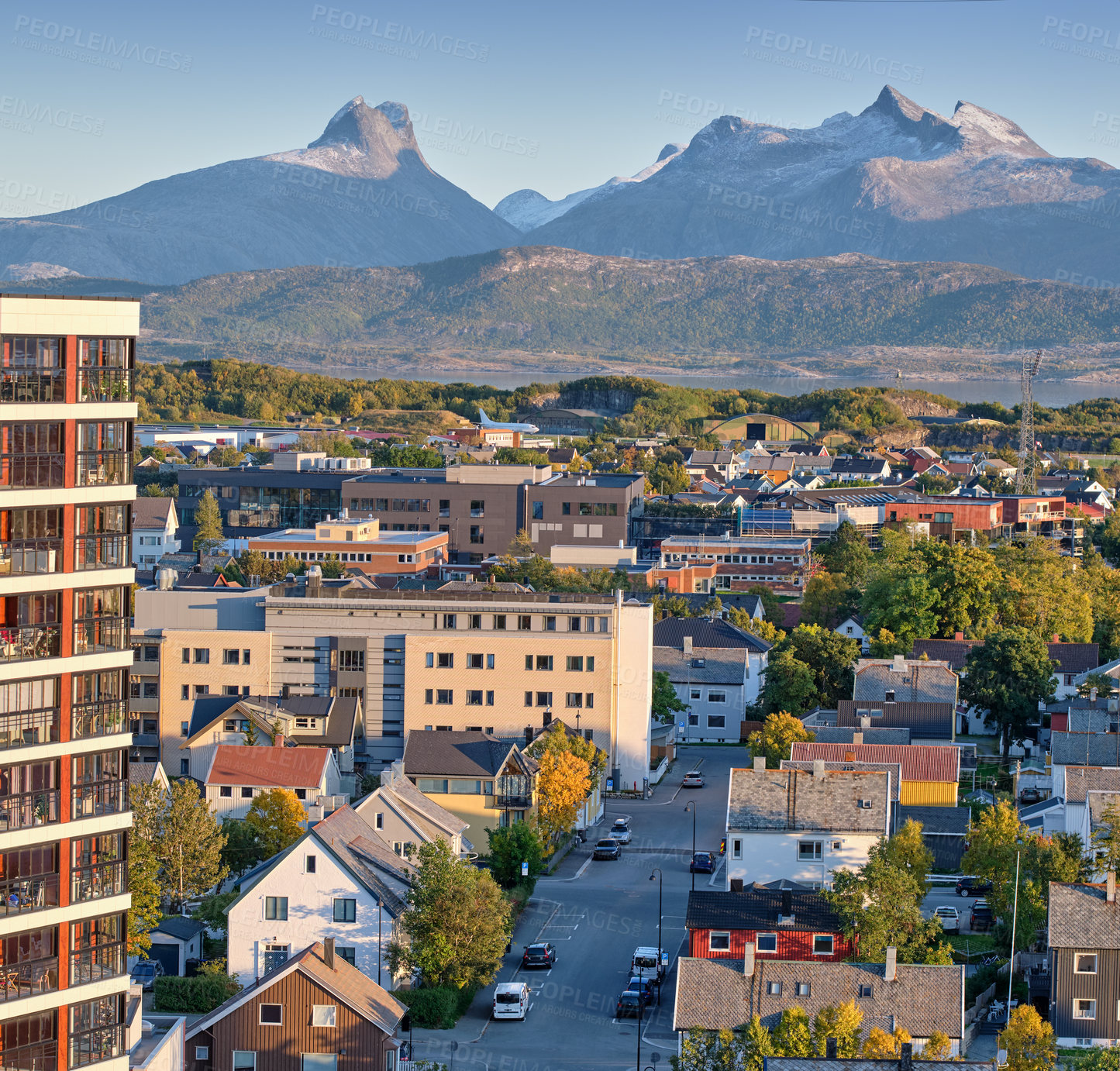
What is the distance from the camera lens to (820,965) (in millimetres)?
27469

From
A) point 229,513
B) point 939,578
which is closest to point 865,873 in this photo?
point 939,578

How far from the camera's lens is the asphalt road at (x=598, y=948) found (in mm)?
28094

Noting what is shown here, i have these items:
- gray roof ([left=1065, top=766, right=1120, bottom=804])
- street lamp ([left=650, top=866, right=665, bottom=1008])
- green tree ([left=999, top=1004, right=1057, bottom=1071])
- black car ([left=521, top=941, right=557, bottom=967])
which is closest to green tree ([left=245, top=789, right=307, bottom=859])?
black car ([left=521, top=941, right=557, bottom=967])

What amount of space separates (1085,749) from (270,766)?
18.7m

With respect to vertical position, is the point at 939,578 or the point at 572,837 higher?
the point at 939,578

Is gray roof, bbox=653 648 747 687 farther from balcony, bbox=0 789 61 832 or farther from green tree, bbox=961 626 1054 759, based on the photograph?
balcony, bbox=0 789 61 832

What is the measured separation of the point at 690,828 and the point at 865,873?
1256 cm

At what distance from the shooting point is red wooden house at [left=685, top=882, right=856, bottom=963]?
29734mm

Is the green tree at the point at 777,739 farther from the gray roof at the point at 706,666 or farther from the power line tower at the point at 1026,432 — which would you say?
the power line tower at the point at 1026,432

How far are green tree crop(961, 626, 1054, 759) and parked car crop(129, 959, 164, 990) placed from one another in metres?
25.6

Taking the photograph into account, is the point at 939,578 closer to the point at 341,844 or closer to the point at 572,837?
the point at 572,837

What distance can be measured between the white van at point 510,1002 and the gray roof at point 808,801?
242 inches

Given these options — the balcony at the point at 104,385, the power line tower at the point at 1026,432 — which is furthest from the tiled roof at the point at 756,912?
the power line tower at the point at 1026,432

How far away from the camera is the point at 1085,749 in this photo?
41906mm
